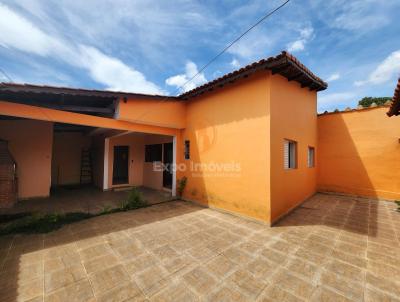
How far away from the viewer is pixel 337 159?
342 inches

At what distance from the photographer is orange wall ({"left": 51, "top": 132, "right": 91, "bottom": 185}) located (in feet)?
35.1

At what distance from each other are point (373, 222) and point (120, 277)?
6700 mm

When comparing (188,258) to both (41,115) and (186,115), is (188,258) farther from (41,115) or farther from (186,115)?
(186,115)

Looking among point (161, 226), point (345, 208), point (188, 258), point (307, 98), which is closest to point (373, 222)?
point (345, 208)

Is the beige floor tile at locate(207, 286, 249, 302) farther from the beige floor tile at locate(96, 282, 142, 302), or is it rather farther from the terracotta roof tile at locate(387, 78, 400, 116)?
the terracotta roof tile at locate(387, 78, 400, 116)

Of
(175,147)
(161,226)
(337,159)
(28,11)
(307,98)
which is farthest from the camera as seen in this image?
(337,159)

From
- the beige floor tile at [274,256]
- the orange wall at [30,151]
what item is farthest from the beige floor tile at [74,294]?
the orange wall at [30,151]

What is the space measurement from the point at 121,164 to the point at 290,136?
966 cm

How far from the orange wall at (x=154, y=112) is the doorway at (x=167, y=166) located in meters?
2.01

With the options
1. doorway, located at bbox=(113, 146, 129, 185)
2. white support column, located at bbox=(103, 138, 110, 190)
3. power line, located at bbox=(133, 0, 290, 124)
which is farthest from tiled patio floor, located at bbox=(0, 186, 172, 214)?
power line, located at bbox=(133, 0, 290, 124)

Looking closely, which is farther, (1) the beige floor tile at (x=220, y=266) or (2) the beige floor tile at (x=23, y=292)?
(1) the beige floor tile at (x=220, y=266)

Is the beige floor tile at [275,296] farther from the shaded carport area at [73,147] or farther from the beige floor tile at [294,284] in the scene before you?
the shaded carport area at [73,147]

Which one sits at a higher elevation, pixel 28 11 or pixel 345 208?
pixel 28 11

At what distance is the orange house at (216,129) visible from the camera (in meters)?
4.96
